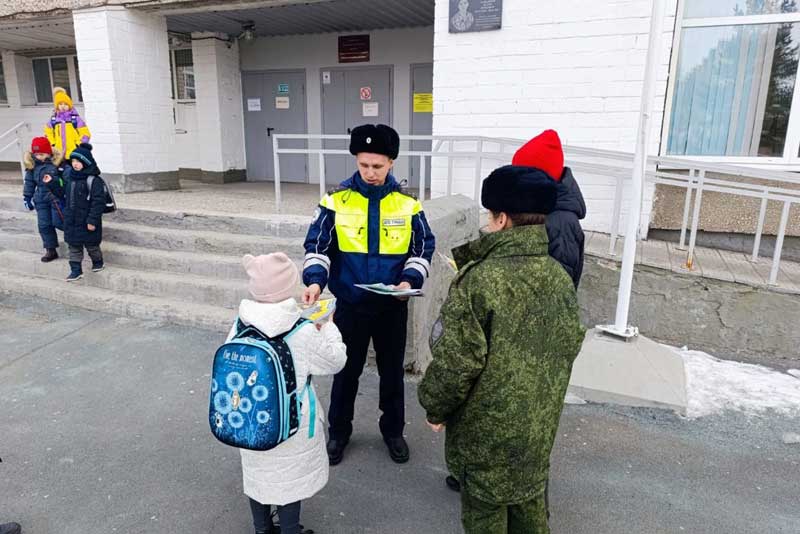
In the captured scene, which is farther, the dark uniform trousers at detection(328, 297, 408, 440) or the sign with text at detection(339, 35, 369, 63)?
the sign with text at detection(339, 35, 369, 63)

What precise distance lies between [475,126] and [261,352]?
4606 mm

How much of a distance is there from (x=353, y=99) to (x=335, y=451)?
7729 mm

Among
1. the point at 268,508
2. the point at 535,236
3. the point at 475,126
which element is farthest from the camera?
the point at 475,126

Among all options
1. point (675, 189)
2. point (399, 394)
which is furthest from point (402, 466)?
point (675, 189)

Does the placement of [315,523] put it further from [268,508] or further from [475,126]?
[475,126]

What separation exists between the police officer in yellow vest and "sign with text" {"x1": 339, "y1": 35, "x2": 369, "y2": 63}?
737 cm

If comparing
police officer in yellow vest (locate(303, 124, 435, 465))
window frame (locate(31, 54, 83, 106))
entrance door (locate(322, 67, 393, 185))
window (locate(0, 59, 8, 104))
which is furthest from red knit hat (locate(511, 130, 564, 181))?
window (locate(0, 59, 8, 104))

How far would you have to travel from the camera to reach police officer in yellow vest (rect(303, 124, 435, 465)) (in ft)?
7.91

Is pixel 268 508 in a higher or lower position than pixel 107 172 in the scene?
lower

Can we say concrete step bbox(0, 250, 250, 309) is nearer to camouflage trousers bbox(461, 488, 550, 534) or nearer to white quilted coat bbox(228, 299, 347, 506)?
white quilted coat bbox(228, 299, 347, 506)

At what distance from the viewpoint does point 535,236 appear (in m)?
1.61

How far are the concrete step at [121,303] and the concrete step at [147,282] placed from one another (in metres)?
0.06

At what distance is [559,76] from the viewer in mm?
5371

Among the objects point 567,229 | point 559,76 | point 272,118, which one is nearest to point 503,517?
point 567,229
